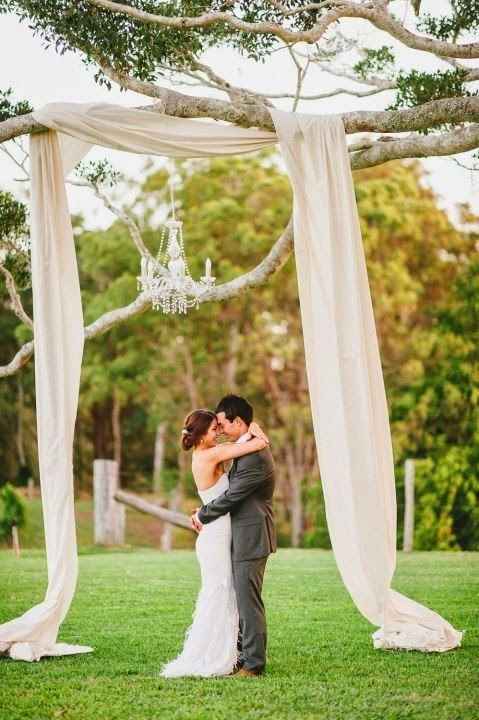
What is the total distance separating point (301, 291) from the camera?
6.33 metres

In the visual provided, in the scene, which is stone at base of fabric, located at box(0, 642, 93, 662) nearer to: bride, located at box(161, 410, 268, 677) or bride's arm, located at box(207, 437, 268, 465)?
bride, located at box(161, 410, 268, 677)

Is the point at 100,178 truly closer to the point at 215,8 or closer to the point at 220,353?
the point at 215,8

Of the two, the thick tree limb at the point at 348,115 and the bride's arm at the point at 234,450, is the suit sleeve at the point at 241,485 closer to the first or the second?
the bride's arm at the point at 234,450

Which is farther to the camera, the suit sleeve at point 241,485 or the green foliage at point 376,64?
the green foliage at point 376,64

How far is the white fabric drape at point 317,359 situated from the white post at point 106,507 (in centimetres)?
A: 752

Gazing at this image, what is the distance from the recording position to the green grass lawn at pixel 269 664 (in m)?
5.18

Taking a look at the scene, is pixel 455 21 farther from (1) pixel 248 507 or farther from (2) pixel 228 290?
(1) pixel 248 507

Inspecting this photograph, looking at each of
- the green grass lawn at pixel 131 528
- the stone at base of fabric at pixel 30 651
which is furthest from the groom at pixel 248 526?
the green grass lawn at pixel 131 528

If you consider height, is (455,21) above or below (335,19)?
above

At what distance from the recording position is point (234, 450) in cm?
607

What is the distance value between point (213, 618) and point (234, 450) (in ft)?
2.89

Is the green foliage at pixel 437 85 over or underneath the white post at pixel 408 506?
over

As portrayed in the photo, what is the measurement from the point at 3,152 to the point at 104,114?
311cm

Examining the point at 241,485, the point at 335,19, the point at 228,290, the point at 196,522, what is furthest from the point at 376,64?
the point at 196,522
